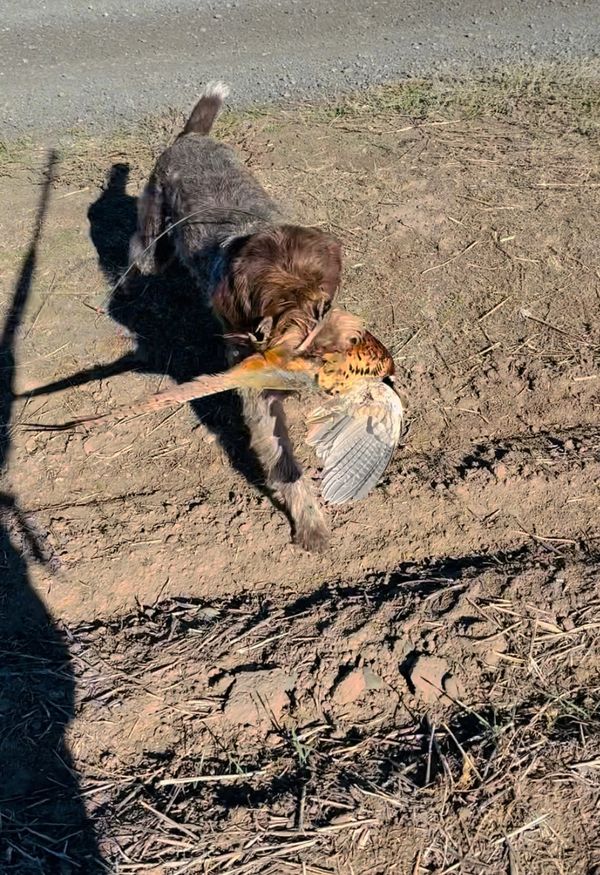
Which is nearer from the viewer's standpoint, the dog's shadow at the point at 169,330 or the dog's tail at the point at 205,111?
the dog's shadow at the point at 169,330

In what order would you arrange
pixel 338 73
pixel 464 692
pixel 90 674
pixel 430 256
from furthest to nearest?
pixel 338 73 < pixel 430 256 < pixel 90 674 < pixel 464 692

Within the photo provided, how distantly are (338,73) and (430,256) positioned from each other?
4.07 metres

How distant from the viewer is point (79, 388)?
17.4 ft

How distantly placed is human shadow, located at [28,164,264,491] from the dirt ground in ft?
0.08

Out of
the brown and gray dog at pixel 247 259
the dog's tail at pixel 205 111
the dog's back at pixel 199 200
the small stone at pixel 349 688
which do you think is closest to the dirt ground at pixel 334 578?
the small stone at pixel 349 688

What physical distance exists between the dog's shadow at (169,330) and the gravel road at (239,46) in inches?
108

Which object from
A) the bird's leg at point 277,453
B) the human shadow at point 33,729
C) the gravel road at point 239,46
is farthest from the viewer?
the gravel road at point 239,46

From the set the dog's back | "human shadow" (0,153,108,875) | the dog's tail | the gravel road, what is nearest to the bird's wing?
"human shadow" (0,153,108,875)

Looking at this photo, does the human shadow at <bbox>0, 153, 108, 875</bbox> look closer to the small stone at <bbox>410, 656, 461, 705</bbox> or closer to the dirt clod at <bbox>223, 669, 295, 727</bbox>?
the dirt clod at <bbox>223, 669, 295, 727</bbox>

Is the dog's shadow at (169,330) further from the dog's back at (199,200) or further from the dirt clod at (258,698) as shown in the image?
the dirt clod at (258,698)

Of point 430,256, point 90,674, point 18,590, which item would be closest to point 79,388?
point 18,590

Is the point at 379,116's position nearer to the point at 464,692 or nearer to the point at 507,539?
the point at 507,539

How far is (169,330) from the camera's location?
5.72 meters

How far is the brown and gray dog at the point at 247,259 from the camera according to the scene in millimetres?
3293
